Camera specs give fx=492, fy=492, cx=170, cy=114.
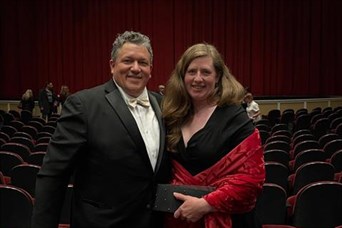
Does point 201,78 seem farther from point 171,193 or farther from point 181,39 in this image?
point 181,39

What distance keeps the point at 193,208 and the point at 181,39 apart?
1590cm

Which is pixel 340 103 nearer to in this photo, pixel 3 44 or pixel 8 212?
pixel 3 44

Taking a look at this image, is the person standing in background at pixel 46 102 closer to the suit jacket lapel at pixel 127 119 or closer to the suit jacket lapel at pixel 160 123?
the suit jacket lapel at pixel 160 123

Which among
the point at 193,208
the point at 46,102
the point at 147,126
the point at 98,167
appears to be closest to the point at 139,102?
the point at 147,126

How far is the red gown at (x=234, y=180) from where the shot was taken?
2291mm

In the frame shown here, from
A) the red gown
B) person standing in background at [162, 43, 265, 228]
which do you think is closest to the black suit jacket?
person standing in background at [162, 43, 265, 228]

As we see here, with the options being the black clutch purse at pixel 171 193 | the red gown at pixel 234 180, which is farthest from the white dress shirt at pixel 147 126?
the red gown at pixel 234 180

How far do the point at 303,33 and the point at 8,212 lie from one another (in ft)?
51.2

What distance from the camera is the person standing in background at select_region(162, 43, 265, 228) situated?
231 cm

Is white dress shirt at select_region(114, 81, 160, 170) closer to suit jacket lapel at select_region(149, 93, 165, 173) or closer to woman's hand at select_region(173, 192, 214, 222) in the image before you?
suit jacket lapel at select_region(149, 93, 165, 173)

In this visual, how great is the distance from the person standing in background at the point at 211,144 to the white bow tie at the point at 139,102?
130 mm

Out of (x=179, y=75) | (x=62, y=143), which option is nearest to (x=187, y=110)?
(x=179, y=75)

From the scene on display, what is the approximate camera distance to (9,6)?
17.0 m

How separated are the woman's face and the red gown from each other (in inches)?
12.5
